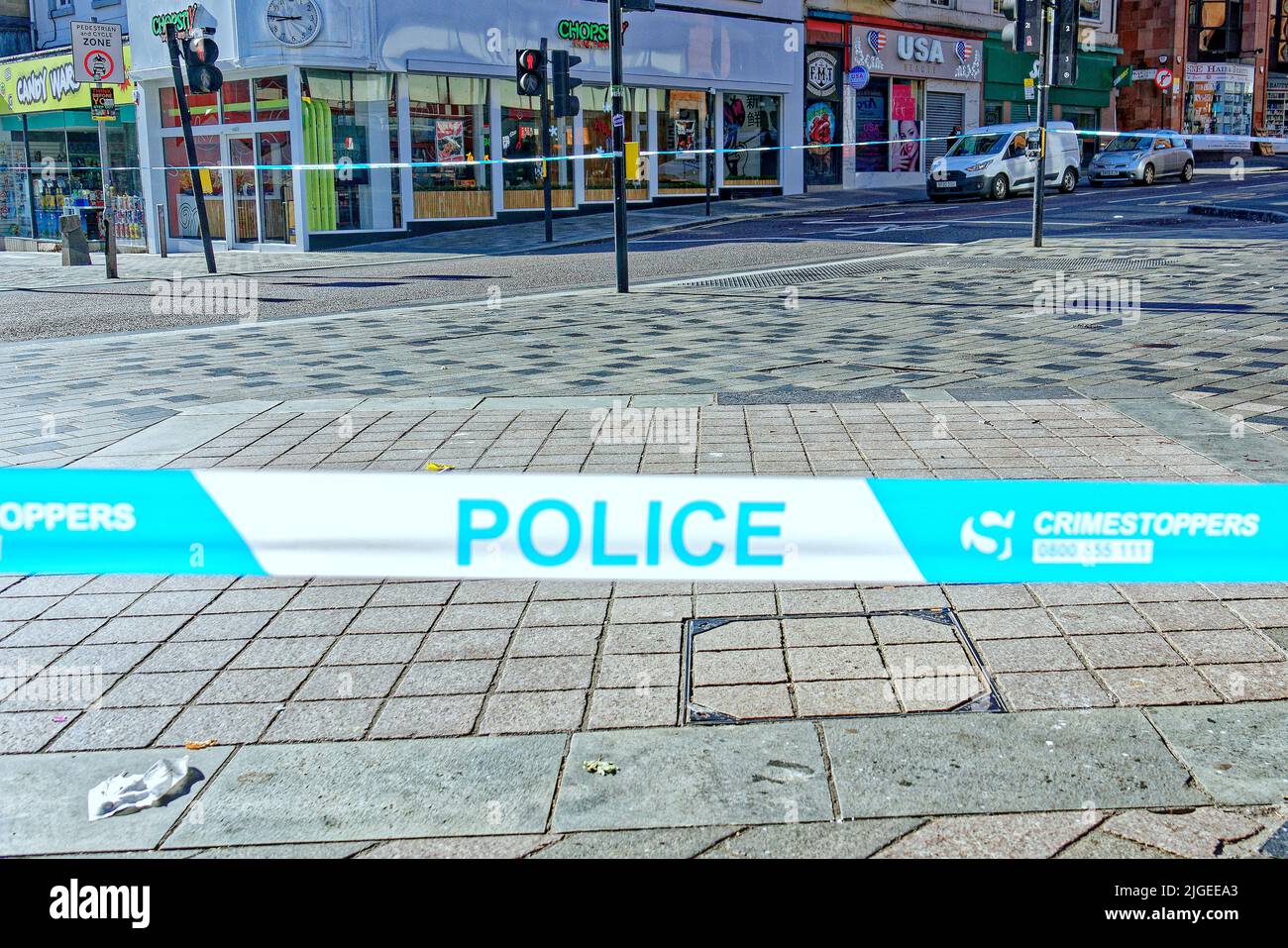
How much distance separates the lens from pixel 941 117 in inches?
1537

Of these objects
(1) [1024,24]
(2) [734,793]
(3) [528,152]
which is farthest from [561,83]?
(2) [734,793]

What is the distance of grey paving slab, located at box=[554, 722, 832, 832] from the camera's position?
307 cm

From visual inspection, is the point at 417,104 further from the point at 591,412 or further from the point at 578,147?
the point at 591,412

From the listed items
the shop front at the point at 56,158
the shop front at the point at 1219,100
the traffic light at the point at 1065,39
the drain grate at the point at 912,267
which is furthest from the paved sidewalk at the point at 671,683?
the shop front at the point at 1219,100

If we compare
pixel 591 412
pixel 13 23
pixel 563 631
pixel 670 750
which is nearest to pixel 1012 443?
pixel 591 412

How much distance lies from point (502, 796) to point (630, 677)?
781 mm

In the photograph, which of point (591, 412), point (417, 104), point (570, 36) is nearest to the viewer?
point (591, 412)

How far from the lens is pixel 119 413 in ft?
26.1

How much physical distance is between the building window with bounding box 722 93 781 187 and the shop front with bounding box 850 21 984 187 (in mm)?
3469

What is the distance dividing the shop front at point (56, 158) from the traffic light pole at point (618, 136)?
689 inches

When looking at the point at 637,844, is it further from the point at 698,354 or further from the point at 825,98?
the point at 825,98

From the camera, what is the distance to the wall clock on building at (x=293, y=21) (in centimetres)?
2355

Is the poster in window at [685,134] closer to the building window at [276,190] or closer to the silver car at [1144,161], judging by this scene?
the building window at [276,190]
